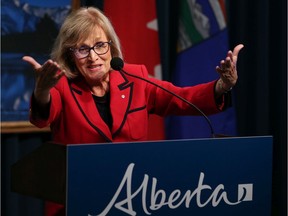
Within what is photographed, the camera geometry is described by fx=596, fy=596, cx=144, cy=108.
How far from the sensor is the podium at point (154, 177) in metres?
1.28

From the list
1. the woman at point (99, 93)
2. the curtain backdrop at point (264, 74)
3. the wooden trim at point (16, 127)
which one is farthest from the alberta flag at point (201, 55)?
the woman at point (99, 93)

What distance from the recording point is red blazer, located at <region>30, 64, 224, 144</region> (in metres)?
1.65

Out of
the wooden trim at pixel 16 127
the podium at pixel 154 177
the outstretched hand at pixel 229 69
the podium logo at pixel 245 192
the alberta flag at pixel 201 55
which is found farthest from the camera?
the alberta flag at pixel 201 55

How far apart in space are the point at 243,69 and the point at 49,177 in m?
2.24

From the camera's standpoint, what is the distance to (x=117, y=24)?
2.68 metres

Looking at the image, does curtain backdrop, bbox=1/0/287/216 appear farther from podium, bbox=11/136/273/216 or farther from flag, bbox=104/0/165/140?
podium, bbox=11/136/273/216

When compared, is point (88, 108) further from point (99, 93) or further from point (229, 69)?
point (229, 69)

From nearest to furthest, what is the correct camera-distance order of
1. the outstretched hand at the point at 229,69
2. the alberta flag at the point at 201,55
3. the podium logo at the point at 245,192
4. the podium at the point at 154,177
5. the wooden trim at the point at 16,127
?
the podium at the point at 154,177, the podium logo at the point at 245,192, the outstretched hand at the point at 229,69, the wooden trim at the point at 16,127, the alberta flag at the point at 201,55

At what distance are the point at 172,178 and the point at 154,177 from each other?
0.16ft

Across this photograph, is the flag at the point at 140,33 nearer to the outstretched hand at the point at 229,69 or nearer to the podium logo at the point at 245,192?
the outstretched hand at the point at 229,69

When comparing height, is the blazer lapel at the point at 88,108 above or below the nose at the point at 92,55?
below

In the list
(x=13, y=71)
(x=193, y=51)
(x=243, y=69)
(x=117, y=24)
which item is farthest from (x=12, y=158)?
(x=243, y=69)

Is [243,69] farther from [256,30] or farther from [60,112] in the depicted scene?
[60,112]

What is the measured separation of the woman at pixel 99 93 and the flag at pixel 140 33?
2.80 ft
